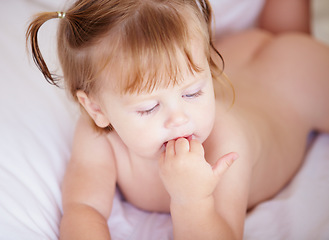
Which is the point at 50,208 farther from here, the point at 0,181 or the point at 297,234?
the point at 297,234

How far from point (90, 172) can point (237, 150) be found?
39 centimetres

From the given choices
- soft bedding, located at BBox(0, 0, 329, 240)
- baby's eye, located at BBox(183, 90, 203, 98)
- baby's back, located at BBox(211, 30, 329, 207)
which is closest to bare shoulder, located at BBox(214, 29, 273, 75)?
baby's back, located at BBox(211, 30, 329, 207)

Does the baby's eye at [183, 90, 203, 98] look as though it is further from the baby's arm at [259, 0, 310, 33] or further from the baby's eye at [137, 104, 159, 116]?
the baby's arm at [259, 0, 310, 33]

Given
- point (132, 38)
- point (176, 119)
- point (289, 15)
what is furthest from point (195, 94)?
point (289, 15)

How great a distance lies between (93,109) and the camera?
3.16 ft

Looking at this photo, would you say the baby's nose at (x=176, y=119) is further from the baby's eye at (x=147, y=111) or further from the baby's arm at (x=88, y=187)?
the baby's arm at (x=88, y=187)

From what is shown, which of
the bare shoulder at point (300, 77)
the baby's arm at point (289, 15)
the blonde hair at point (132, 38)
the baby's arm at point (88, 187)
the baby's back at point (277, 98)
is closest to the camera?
the blonde hair at point (132, 38)

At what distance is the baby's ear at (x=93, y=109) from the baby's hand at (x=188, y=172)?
0.68 ft

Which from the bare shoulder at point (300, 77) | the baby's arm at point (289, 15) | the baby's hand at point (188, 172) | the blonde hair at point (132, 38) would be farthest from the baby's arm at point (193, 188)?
the baby's arm at point (289, 15)

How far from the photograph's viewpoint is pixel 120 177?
3.67ft

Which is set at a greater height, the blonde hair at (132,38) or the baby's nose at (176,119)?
the blonde hair at (132,38)

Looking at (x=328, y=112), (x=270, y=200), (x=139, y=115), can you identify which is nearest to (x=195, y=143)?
(x=139, y=115)

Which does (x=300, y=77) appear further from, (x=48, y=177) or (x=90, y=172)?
(x=48, y=177)

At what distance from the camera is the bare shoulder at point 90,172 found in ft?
3.35
